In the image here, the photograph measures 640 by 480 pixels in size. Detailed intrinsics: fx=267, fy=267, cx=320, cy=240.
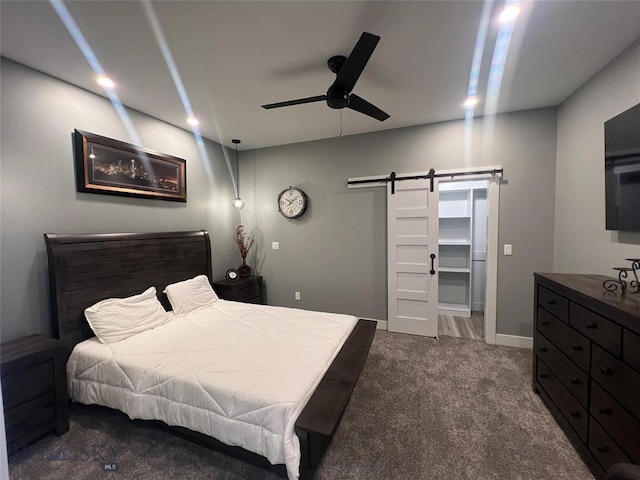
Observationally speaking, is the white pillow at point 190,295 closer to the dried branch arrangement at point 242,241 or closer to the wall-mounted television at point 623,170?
the dried branch arrangement at point 242,241

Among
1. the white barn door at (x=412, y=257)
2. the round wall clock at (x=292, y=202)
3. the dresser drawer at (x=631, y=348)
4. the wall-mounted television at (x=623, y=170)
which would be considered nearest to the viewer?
the dresser drawer at (x=631, y=348)

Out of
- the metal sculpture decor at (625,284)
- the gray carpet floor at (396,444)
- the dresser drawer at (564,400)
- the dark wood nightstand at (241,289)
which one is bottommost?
the gray carpet floor at (396,444)

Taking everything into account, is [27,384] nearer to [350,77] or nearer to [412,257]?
[350,77]

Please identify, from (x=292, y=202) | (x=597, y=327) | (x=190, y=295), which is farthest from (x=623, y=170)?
(x=190, y=295)

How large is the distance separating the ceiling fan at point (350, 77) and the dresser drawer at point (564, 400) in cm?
250

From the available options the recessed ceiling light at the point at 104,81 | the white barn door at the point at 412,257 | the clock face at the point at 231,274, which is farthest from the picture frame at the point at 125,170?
the white barn door at the point at 412,257

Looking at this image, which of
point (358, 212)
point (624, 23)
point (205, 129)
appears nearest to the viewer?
point (624, 23)

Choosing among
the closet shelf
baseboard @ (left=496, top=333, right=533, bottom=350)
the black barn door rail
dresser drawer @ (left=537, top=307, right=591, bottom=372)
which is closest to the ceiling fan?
the black barn door rail

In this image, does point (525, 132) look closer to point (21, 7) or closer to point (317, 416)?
point (317, 416)

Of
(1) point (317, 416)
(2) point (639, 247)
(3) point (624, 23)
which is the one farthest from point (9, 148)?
(2) point (639, 247)

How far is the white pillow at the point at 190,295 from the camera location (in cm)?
293

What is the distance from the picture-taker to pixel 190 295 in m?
3.07

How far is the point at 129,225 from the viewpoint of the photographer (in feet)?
9.45

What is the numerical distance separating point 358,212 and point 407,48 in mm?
2162
